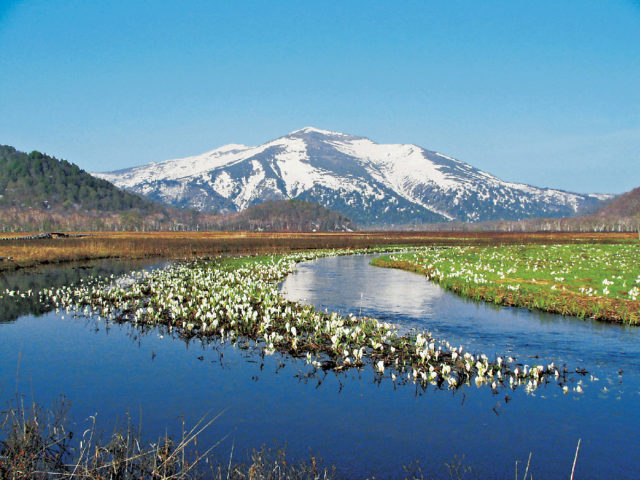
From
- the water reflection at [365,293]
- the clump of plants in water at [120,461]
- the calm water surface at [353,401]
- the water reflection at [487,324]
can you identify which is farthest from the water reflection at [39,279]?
the clump of plants in water at [120,461]

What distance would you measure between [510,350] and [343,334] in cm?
620

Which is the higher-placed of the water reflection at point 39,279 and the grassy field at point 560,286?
the grassy field at point 560,286

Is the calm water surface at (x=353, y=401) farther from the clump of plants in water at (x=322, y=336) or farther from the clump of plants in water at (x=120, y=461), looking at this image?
the clump of plants in water at (x=322, y=336)

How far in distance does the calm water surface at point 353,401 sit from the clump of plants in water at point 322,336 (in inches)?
32.0

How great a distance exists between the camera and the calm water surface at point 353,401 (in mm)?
11062

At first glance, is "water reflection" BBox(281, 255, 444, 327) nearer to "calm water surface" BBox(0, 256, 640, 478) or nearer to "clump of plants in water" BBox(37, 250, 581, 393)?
"clump of plants in water" BBox(37, 250, 581, 393)

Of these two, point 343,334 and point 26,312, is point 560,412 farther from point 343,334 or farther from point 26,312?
point 26,312

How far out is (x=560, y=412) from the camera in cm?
1325

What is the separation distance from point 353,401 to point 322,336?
6914 millimetres

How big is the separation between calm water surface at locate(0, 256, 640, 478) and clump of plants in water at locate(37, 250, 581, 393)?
2.66ft

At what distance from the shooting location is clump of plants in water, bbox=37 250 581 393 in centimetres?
1591

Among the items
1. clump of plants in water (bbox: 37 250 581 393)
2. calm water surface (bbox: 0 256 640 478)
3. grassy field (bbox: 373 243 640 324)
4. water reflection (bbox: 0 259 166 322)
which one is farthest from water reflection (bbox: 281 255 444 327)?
water reflection (bbox: 0 259 166 322)

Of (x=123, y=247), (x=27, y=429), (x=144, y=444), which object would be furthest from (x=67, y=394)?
(x=123, y=247)

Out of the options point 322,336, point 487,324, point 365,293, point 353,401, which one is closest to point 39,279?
point 365,293
